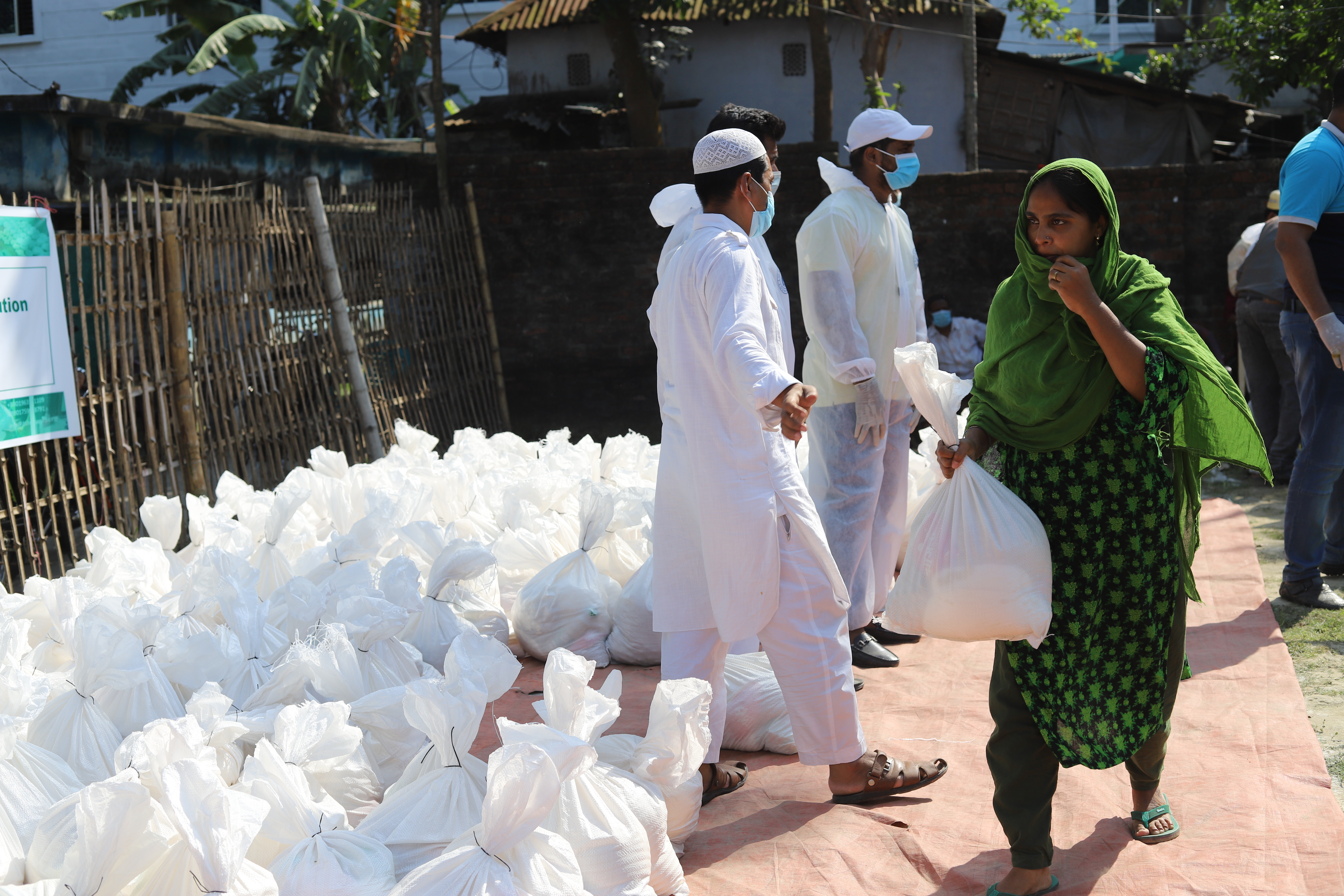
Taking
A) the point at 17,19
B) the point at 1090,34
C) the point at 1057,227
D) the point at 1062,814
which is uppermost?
the point at 17,19

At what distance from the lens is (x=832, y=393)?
3.76 metres

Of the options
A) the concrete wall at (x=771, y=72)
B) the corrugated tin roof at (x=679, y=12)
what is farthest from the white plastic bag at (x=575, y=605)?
the concrete wall at (x=771, y=72)

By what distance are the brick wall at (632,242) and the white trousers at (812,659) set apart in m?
6.78

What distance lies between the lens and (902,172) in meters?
3.99

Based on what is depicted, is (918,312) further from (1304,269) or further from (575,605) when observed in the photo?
(575,605)

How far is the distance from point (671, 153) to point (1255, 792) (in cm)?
742

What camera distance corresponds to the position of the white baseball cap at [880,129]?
3.88m

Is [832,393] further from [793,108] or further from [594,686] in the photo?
[793,108]

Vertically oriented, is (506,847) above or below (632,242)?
below

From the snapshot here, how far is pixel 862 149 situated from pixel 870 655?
5.69 ft

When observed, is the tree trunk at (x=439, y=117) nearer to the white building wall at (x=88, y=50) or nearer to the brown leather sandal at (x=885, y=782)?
the brown leather sandal at (x=885, y=782)

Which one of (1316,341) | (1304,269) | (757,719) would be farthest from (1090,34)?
(757,719)

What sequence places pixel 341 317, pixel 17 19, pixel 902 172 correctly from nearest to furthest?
pixel 902 172
pixel 341 317
pixel 17 19

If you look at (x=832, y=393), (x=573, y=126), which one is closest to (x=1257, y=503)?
(x=832, y=393)
